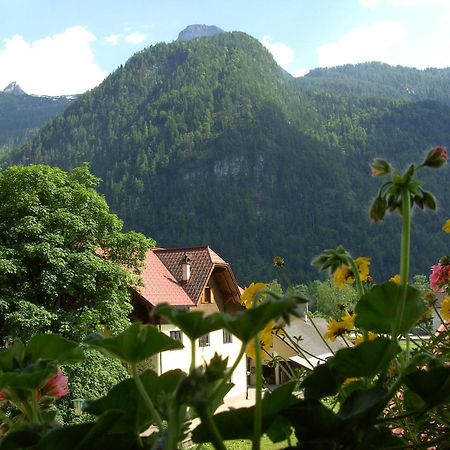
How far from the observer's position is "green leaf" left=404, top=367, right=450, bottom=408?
41cm

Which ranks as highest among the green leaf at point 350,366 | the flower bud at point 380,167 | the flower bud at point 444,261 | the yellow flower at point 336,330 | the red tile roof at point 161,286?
the flower bud at point 380,167

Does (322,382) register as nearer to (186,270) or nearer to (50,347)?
(50,347)

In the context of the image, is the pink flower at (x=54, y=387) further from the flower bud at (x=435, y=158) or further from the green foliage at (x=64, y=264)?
the green foliage at (x=64, y=264)

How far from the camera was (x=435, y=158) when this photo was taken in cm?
49

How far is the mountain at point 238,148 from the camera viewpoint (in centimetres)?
7475

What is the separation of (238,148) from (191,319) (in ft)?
294

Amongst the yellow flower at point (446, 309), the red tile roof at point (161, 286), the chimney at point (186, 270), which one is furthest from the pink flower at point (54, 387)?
the chimney at point (186, 270)

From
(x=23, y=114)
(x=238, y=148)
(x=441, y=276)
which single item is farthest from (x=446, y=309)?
(x=23, y=114)

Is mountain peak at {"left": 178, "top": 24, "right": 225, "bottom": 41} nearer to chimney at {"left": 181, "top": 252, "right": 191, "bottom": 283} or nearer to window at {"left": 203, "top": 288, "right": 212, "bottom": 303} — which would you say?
chimney at {"left": 181, "top": 252, "right": 191, "bottom": 283}

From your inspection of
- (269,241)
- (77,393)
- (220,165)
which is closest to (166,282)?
(77,393)

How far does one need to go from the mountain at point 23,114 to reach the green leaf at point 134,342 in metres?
125

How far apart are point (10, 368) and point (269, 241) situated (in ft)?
244

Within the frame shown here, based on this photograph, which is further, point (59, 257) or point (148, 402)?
point (59, 257)

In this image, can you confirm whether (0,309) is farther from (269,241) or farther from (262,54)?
(262,54)
